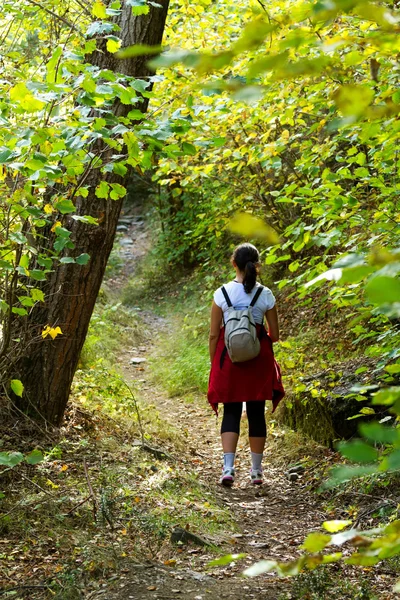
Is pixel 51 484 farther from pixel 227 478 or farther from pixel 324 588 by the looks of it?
pixel 324 588

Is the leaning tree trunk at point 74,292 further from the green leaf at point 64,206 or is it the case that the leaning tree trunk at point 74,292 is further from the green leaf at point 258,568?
→ the green leaf at point 258,568

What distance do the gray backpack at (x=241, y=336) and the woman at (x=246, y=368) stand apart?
86 millimetres

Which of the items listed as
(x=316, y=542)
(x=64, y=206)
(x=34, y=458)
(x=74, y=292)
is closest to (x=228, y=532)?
(x=34, y=458)

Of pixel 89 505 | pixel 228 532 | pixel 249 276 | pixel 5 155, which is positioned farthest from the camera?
pixel 249 276

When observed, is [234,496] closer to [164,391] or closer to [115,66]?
[115,66]

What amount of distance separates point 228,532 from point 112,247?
2559mm

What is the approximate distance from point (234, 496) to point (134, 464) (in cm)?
88

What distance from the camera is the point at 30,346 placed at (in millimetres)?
4531

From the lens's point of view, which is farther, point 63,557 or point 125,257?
point 125,257

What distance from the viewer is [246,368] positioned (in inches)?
208

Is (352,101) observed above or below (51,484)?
Result: above

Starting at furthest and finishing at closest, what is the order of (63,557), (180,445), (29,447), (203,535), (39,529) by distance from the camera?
1. (180,445)
2. (29,447)
3. (203,535)
4. (39,529)
5. (63,557)

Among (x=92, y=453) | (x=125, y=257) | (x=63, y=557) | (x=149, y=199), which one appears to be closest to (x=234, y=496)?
(x=92, y=453)

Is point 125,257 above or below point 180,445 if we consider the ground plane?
above
